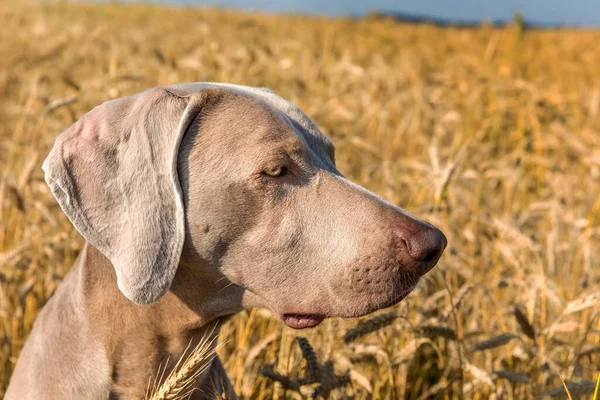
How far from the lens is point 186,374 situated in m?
2.10

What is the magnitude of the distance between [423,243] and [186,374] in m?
0.66

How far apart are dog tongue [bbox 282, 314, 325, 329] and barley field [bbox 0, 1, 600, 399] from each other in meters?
0.19

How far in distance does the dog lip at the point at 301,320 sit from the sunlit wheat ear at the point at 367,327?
1.04ft

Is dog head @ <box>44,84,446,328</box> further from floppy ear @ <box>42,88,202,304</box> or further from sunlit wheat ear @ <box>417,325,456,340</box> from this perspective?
sunlit wheat ear @ <box>417,325,456,340</box>

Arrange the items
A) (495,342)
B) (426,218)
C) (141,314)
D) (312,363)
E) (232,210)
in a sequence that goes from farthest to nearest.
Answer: (426,218)
(495,342)
(312,363)
(141,314)
(232,210)

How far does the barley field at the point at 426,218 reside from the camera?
302cm

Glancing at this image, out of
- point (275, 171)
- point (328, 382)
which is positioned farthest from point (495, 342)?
point (275, 171)

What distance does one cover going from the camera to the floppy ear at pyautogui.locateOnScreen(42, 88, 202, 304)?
217 cm

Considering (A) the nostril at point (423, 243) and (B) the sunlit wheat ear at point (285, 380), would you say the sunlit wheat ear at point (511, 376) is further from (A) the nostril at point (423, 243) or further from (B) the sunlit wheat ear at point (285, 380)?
(A) the nostril at point (423, 243)

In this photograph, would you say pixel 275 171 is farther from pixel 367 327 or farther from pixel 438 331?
pixel 438 331

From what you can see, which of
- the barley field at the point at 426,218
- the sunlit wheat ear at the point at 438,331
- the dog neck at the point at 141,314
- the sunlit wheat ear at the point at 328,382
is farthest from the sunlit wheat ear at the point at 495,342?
the dog neck at the point at 141,314

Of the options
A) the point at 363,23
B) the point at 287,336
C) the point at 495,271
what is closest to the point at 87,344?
the point at 287,336

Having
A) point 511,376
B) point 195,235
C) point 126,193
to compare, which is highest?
point 126,193

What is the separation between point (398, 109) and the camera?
24.9ft
